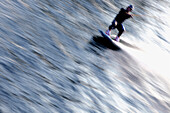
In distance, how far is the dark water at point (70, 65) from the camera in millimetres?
12820

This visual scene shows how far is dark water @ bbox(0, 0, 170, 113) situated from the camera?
12820 millimetres

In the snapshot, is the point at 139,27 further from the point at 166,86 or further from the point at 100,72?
the point at 100,72

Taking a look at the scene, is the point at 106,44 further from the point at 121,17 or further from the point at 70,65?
the point at 70,65

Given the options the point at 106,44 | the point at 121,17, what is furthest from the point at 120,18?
the point at 106,44

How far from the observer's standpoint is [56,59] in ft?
53.4

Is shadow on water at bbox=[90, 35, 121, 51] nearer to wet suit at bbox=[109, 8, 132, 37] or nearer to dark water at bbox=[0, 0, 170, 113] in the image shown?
dark water at bbox=[0, 0, 170, 113]

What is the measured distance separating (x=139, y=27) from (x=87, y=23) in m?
7.92

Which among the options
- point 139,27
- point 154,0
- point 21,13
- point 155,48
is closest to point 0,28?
point 21,13

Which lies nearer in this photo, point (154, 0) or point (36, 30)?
point (36, 30)

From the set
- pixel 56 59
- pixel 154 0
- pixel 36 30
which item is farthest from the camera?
pixel 154 0

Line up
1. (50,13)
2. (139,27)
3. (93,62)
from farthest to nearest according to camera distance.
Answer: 1. (139,27)
2. (50,13)
3. (93,62)

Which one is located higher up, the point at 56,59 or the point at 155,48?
the point at 155,48

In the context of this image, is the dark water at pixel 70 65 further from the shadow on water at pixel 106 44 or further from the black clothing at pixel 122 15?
the black clothing at pixel 122 15

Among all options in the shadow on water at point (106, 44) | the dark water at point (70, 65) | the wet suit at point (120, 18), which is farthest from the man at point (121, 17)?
the dark water at point (70, 65)
